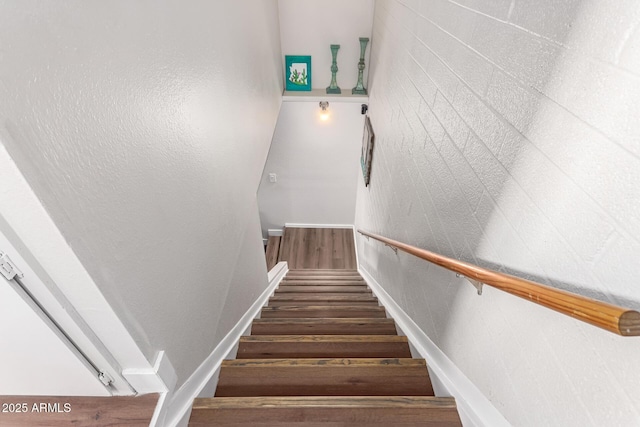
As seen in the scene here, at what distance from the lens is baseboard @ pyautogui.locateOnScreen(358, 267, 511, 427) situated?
3.42 ft

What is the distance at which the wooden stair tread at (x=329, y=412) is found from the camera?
120cm

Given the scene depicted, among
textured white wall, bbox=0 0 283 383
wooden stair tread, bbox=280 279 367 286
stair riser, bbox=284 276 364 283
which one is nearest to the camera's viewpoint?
textured white wall, bbox=0 0 283 383

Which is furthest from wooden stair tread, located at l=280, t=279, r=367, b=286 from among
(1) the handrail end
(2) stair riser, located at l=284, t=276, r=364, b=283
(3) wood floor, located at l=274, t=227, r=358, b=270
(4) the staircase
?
(1) the handrail end

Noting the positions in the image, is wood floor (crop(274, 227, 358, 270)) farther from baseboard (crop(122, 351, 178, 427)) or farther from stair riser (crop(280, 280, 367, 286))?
baseboard (crop(122, 351, 178, 427))

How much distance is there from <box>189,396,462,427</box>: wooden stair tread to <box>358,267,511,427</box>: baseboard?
0.18 feet

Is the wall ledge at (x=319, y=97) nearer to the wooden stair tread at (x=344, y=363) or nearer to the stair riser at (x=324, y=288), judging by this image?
the stair riser at (x=324, y=288)

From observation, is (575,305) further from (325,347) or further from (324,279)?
(324,279)

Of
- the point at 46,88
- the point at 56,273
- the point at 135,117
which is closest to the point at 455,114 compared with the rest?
the point at 135,117

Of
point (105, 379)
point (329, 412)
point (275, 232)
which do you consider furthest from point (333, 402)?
point (275, 232)

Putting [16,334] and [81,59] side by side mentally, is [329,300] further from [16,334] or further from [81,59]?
[81,59]

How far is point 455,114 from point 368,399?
1101 mm

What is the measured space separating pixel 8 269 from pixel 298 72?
4097 mm

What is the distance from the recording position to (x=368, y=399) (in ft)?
4.10

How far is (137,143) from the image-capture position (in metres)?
0.94
